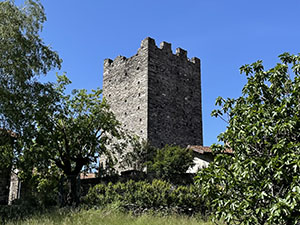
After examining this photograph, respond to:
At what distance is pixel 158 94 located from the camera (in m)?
22.2

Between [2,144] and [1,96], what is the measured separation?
1704mm

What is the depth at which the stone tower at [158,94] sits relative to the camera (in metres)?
21.6

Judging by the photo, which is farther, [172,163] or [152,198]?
[172,163]

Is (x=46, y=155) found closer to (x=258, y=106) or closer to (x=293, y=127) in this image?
(x=258, y=106)

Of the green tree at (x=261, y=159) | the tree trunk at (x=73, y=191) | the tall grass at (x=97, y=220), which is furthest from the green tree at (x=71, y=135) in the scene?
the green tree at (x=261, y=159)

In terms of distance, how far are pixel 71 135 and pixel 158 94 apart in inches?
302

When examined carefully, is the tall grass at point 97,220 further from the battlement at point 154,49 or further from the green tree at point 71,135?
the battlement at point 154,49

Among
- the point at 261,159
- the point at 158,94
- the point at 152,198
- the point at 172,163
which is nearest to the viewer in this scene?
the point at 261,159

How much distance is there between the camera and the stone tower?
70.8 ft

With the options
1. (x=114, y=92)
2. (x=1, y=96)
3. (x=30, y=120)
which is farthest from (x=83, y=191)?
(x=114, y=92)

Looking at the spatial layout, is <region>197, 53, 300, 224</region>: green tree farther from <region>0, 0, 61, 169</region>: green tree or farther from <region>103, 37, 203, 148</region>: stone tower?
<region>103, 37, 203, 148</region>: stone tower

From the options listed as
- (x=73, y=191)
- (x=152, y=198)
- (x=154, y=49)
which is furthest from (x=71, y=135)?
(x=154, y=49)

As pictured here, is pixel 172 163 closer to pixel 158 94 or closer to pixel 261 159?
pixel 158 94

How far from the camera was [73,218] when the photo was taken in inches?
375
